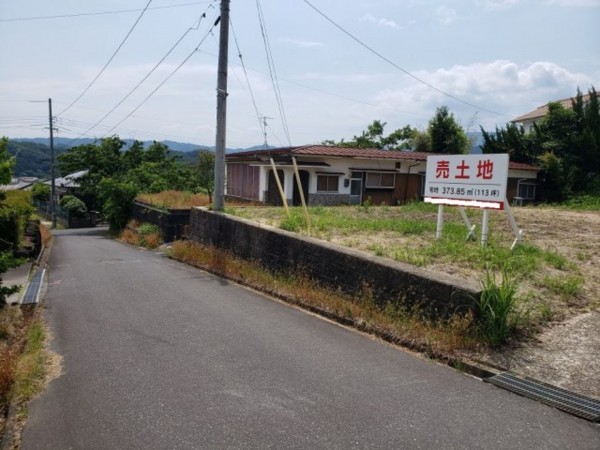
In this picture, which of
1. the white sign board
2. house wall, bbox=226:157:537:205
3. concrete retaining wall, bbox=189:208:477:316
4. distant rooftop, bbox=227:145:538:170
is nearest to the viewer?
concrete retaining wall, bbox=189:208:477:316

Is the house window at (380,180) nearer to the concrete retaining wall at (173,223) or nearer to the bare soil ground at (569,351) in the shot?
the concrete retaining wall at (173,223)

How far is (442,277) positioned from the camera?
6230 millimetres

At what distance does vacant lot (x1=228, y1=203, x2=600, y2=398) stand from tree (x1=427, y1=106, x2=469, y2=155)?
67.9 ft

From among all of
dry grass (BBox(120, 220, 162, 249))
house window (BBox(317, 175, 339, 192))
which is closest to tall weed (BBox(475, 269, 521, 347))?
dry grass (BBox(120, 220, 162, 249))

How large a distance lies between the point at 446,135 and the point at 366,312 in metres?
30.6

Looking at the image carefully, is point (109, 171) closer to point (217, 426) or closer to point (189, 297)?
point (189, 297)

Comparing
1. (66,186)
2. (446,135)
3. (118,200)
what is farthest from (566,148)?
(66,186)

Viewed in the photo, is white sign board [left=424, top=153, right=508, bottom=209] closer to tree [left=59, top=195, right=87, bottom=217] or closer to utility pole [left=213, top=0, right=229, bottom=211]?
utility pole [left=213, top=0, right=229, bottom=211]

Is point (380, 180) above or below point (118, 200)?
above

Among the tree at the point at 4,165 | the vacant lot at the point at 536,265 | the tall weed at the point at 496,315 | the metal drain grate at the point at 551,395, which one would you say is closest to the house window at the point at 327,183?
the vacant lot at the point at 536,265

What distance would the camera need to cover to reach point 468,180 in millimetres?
9055

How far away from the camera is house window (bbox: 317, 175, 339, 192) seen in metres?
26.2

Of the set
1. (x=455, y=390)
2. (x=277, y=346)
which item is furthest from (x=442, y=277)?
(x=277, y=346)

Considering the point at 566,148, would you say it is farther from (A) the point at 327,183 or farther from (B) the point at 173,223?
(B) the point at 173,223
